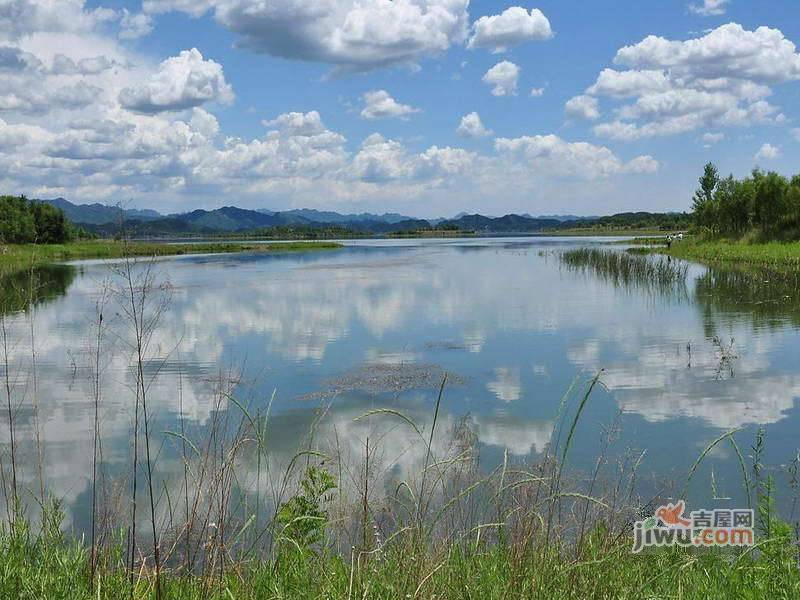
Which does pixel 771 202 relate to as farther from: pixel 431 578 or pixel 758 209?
pixel 431 578

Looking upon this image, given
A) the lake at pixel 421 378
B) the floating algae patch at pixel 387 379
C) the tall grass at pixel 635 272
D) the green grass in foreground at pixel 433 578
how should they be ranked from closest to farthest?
the green grass in foreground at pixel 433 578 → the lake at pixel 421 378 → the floating algae patch at pixel 387 379 → the tall grass at pixel 635 272

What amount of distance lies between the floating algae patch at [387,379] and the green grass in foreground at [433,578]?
7.46m

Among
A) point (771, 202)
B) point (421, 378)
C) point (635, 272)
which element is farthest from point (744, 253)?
point (421, 378)

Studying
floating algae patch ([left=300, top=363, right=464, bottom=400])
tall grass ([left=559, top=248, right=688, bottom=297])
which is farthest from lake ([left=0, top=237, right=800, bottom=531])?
tall grass ([left=559, top=248, right=688, bottom=297])

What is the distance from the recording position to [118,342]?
1650 centimetres

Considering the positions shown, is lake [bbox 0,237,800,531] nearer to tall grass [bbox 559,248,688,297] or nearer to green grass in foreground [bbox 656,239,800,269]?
tall grass [bbox 559,248,688,297]

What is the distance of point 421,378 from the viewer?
13547 millimetres

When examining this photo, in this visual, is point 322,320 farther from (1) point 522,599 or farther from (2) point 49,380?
(1) point 522,599

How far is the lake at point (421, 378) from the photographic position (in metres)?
8.30

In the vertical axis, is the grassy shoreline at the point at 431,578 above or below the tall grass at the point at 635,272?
below

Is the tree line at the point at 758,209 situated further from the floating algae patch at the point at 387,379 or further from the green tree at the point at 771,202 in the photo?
the floating algae patch at the point at 387,379

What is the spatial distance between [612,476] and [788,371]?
729cm

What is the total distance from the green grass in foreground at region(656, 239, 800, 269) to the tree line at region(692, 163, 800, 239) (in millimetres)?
1637

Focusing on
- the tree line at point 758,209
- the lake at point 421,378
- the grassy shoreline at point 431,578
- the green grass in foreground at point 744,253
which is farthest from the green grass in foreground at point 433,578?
the tree line at point 758,209
